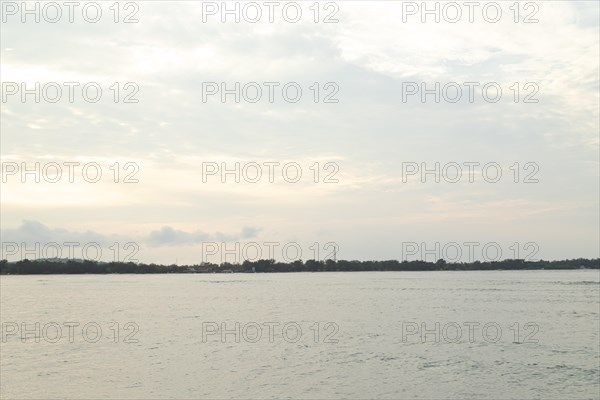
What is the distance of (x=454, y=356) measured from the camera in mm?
44062

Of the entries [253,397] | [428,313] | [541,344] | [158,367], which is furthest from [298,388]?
[428,313]

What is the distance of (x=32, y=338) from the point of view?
53.4 m

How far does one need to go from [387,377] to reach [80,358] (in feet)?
72.7

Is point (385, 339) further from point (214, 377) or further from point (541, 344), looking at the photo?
point (214, 377)

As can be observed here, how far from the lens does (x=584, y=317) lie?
70812mm

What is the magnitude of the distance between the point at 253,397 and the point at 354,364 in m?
10.6

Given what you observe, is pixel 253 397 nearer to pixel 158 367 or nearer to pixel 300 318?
pixel 158 367

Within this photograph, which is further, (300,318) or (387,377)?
(300,318)

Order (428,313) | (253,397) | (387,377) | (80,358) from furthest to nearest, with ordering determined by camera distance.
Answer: (428,313) < (80,358) < (387,377) < (253,397)

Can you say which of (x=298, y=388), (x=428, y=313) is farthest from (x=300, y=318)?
(x=298, y=388)

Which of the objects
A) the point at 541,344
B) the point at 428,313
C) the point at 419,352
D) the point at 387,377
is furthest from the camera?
the point at 428,313

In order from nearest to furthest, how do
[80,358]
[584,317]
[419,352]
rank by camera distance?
1. [80,358]
2. [419,352]
3. [584,317]

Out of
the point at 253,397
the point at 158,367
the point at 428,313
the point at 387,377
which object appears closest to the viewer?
the point at 253,397

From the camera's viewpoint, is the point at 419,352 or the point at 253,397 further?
the point at 419,352
